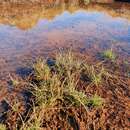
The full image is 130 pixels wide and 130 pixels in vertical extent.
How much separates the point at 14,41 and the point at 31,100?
456 centimetres

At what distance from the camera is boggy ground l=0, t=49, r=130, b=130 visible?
18.0ft

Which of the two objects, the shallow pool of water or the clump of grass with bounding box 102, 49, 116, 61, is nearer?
the clump of grass with bounding box 102, 49, 116, 61

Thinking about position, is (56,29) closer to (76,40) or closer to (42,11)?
(76,40)

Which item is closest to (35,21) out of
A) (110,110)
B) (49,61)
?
(49,61)

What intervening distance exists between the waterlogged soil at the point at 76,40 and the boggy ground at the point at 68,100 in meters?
0.02

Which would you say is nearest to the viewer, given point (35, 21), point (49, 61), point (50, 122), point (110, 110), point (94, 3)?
point (50, 122)

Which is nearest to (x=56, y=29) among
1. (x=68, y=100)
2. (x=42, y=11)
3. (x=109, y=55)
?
(x=42, y=11)

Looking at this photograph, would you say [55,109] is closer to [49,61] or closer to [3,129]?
[3,129]

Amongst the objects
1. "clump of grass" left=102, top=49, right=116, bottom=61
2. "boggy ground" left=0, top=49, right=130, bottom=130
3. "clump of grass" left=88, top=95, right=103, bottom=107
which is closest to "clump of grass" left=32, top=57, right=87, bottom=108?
"boggy ground" left=0, top=49, right=130, bottom=130

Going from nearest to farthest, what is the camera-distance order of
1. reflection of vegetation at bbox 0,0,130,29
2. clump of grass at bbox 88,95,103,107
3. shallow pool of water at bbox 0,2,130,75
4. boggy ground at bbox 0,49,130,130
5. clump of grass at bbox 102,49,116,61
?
boggy ground at bbox 0,49,130,130 < clump of grass at bbox 88,95,103,107 < clump of grass at bbox 102,49,116,61 < shallow pool of water at bbox 0,2,130,75 < reflection of vegetation at bbox 0,0,130,29

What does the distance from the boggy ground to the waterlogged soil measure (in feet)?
0.07

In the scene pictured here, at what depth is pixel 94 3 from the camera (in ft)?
61.2

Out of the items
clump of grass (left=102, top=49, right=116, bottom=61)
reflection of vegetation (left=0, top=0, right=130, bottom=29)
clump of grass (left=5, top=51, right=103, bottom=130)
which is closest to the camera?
clump of grass (left=5, top=51, right=103, bottom=130)

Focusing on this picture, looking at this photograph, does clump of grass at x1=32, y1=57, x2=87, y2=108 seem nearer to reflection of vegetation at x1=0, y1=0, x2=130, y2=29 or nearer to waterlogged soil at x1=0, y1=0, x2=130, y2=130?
waterlogged soil at x1=0, y1=0, x2=130, y2=130
